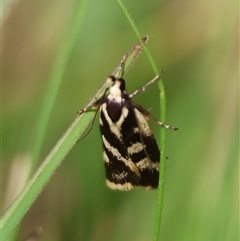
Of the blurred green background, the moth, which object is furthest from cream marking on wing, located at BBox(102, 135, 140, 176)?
the blurred green background

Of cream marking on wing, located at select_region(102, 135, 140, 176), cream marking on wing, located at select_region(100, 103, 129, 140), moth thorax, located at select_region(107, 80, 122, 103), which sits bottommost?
cream marking on wing, located at select_region(102, 135, 140, 176)

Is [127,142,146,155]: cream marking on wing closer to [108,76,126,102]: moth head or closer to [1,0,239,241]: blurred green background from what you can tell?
[108,76,126,102]: moth head

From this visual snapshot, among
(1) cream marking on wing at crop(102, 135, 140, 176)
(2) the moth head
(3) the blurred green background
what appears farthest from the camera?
(3) the blurred green background

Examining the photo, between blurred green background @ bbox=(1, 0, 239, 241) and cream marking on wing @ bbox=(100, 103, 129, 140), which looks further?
blurred green background @ bbox=(1, 0, 239, 241)

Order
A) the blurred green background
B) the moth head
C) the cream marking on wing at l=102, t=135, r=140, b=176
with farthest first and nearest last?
the blurred green background → the cream marking on wing at l=102, t=135, r=140, b=176 → the moth head

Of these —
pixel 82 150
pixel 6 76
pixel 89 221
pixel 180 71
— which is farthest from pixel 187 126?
pixel 6 76

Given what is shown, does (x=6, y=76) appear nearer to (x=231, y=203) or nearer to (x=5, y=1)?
(x=5, y=1)

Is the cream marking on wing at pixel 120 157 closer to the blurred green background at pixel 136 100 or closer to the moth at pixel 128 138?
the moth at pixel 128 138

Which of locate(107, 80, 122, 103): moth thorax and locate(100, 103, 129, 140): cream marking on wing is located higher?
locate(107, 80, 122, 103): moth thorax

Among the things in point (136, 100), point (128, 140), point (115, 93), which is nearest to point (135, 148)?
point (128, 140)
